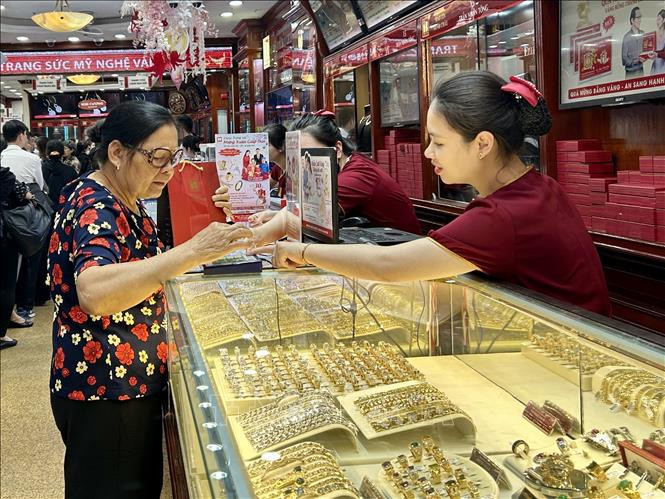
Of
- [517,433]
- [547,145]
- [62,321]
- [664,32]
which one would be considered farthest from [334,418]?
[547,145]

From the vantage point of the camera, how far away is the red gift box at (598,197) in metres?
3.29

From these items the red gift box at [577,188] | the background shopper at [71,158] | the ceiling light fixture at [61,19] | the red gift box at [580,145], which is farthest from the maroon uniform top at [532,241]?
the background shopper at [71,158]

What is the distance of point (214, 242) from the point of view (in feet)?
5.84

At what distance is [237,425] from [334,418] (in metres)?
0.22

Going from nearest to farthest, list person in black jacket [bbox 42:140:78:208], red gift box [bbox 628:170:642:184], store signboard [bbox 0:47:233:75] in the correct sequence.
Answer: red gift box [bbox 628:170:642:184], person in black jacket [bbox 42:140:78:208], store signboard [bbox 0:47:233:75]

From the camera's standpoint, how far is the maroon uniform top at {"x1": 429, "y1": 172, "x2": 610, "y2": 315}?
61.5 inches

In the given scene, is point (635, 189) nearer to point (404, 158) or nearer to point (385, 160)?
point (404, 158)

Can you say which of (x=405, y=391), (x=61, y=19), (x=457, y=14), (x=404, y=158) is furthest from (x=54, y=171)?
(x=405, y=391)

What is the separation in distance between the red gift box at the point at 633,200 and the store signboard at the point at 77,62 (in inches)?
393

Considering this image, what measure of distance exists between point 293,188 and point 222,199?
291mm

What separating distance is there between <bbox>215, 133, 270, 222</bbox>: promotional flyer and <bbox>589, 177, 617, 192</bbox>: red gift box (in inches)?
62.0

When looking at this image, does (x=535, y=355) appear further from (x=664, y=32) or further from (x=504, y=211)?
(x=664, y=32)

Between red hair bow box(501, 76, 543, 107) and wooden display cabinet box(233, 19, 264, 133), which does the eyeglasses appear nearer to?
red hair bow box(501, 76, 543, 107)

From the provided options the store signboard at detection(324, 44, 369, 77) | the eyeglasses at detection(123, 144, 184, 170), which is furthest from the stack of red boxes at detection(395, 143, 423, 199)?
the eyeglasses at detection(123, 144, 184, 170)
